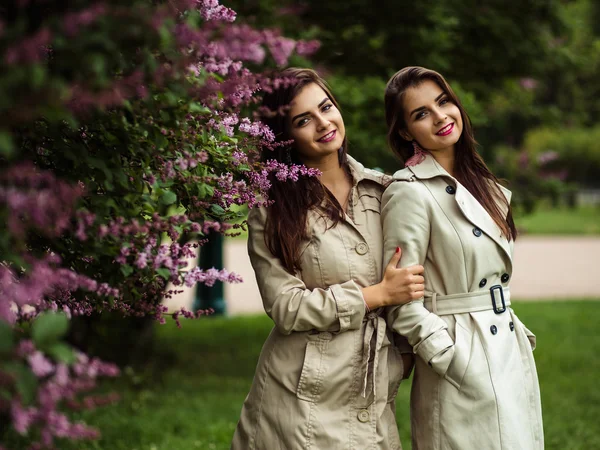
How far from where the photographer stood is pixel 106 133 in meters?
1.95

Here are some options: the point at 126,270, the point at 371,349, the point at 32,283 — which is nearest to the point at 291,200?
the point at 371,349

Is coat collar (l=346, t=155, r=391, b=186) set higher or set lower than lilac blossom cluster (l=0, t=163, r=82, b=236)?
higher

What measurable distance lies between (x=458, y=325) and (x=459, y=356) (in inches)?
4.7

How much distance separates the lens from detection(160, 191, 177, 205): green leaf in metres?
2.09

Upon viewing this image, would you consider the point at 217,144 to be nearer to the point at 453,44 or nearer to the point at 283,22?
the point at 283,22

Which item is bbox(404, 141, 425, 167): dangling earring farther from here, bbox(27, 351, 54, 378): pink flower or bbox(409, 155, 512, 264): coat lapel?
bbox(27, 351, 54, 378): pink flower

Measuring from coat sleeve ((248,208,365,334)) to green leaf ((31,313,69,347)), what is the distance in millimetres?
1456

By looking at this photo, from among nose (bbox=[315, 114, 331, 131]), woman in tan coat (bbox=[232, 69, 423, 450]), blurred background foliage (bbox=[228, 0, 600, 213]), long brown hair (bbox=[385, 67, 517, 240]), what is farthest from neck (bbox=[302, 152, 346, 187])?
blurred background foliage (bbox=[228, 0, 600, 213])

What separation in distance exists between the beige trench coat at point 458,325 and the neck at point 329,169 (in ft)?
0.77

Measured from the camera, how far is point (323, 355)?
2809mm

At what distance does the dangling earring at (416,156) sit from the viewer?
304cm

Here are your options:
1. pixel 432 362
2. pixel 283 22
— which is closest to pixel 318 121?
pixel 432 362

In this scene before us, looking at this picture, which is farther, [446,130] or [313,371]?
[446,130]

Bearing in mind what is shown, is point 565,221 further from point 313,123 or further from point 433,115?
point 313,123
